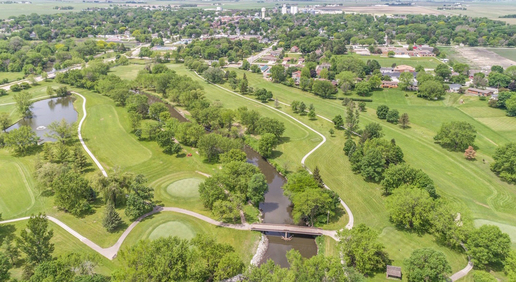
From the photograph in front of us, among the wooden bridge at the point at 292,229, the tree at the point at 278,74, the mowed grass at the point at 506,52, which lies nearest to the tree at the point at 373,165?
the wooden bridge at the point at 292,229

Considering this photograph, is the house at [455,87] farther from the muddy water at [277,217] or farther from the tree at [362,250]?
the tree at [362,250]

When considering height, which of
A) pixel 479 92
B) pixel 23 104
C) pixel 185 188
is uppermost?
pixel 479 92

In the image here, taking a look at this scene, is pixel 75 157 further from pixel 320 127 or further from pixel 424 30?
pixel 424 30

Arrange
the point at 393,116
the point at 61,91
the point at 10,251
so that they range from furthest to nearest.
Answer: the point at 61,91
the point at 393,116
the point at 10,251

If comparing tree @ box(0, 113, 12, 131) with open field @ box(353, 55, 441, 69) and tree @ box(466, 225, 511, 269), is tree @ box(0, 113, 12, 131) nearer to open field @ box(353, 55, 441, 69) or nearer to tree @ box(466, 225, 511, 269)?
tree @ box(466, 225, 511, 269)

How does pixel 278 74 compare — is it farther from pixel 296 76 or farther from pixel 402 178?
pixel 402 178

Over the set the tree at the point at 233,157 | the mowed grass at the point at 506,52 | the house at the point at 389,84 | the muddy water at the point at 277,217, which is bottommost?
the muddy water at the point at 277,217

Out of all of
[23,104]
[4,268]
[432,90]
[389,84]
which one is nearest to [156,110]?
[23,104]

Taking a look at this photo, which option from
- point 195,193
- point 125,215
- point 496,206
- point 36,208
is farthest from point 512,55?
point 36,208
